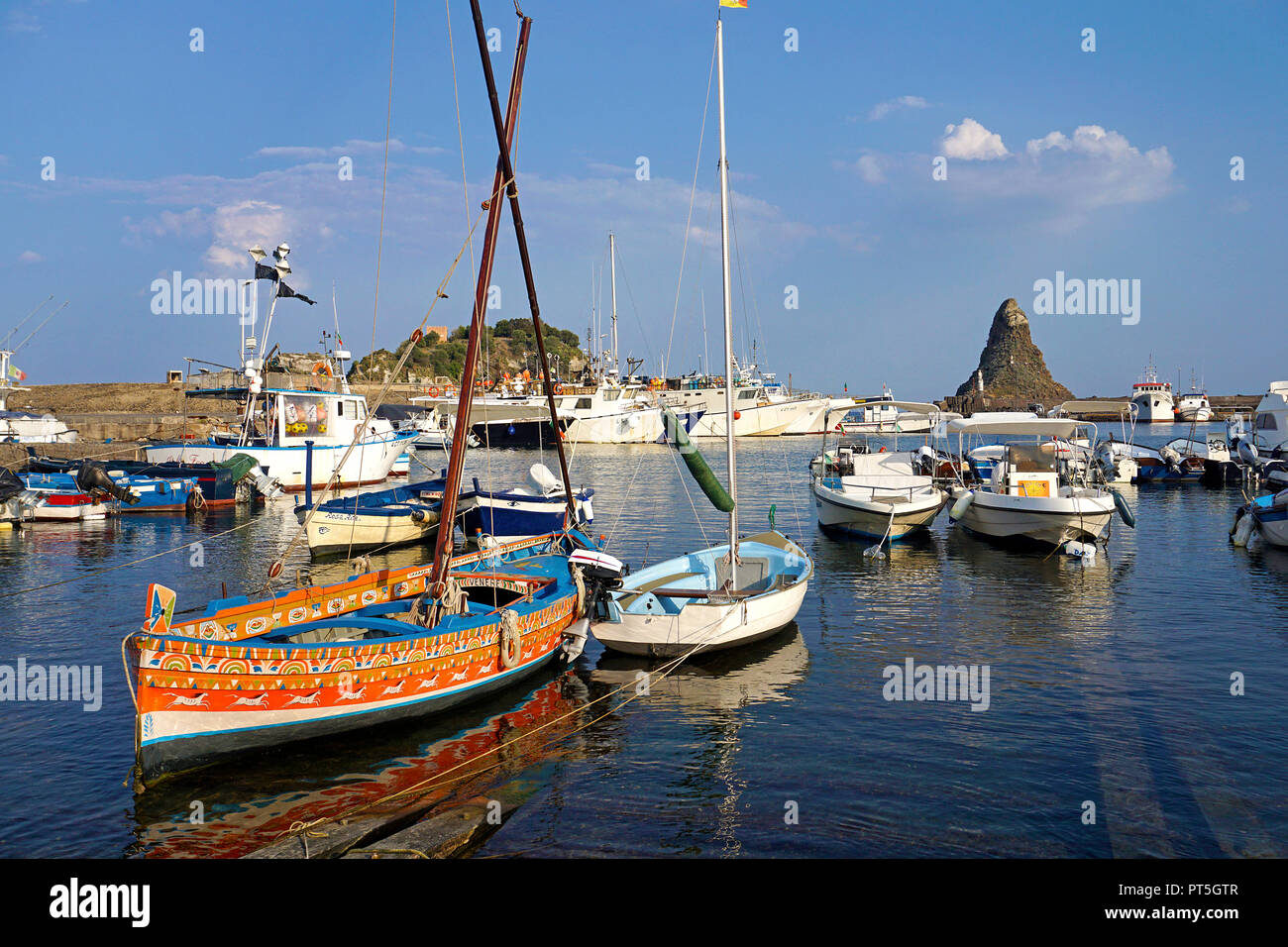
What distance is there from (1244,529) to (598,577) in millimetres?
22978

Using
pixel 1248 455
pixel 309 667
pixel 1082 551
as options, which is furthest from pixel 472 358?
pixel 1248 455

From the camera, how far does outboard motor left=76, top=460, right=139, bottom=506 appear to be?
3266cm

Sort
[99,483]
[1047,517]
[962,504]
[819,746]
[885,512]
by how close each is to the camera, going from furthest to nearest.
Answer: [99,483]
[962,504]
[885,512]
[1047,517]
[819,746]

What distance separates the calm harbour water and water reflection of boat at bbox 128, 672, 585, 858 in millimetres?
36

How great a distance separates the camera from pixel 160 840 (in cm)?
895

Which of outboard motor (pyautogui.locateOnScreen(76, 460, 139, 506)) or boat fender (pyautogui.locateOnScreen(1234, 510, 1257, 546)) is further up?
outboard motor (pyautogui.locateOnScreen(76, 460, 139, 506))

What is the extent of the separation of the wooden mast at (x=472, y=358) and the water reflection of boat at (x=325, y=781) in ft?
8.21

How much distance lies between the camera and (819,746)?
38.1 feet

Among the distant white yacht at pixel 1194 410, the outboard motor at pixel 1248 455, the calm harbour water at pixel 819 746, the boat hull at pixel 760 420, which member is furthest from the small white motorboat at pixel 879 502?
the distant white yacht at pixel 1194 410

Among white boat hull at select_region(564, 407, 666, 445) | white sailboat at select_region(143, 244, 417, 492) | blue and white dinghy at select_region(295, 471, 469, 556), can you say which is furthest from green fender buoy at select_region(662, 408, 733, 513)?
white boat hull at select_region(564, 407, 666, 445)

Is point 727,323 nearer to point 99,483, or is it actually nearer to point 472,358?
point 472,358

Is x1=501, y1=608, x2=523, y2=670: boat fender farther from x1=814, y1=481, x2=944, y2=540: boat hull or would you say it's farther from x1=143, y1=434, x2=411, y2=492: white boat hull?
x1=143, y1=434, x2=411, y2=492: white boat hull
